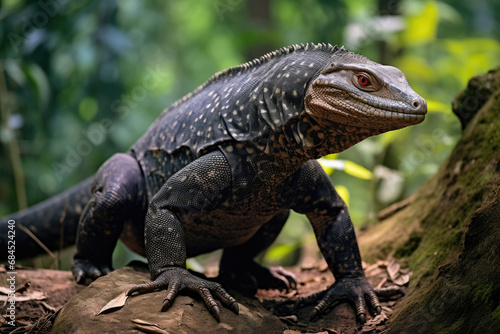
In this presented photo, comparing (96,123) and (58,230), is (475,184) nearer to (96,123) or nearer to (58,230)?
(58,230)

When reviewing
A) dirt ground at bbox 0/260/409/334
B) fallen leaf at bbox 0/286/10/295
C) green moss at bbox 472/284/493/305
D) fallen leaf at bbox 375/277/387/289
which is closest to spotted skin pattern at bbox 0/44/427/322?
dirt ground at bbox 0/260/409/334

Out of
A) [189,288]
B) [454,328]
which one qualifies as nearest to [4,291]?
[189,288]

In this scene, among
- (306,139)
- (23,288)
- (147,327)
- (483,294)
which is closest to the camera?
(483,294)

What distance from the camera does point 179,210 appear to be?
423 cm

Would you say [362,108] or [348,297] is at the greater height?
[362,108]

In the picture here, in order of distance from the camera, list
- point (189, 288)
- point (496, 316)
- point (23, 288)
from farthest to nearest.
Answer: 1. point (23, 288)
2. point (189, 288)
3. point (496, 316)

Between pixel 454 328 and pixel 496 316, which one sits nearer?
pixel 496 316

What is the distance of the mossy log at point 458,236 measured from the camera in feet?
10.3

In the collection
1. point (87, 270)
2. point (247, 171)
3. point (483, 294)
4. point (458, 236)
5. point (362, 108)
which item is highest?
point (362, 108)

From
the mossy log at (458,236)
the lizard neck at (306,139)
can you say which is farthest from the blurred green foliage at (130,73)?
the lizard neck at (306,139)

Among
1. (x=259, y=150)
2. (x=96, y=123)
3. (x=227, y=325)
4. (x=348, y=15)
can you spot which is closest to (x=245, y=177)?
(x=259, y=150)

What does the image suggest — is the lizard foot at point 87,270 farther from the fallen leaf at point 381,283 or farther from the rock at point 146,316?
the fallen leaf at point 381,283

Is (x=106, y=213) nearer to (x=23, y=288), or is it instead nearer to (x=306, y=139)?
(x=23, y=288)

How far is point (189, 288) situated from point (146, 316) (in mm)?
460
